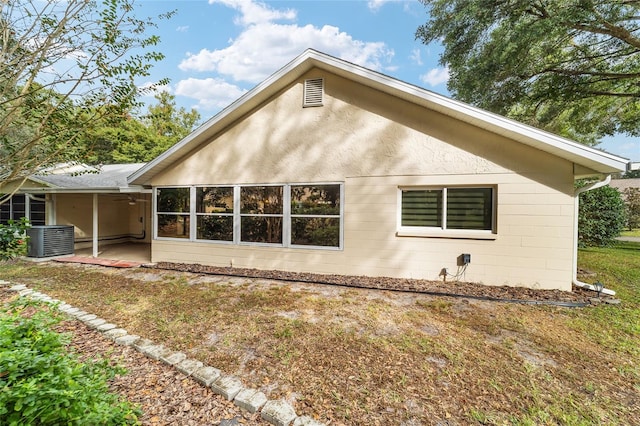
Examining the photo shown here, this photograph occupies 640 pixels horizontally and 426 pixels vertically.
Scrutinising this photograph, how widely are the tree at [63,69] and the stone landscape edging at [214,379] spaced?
2436 millimetres

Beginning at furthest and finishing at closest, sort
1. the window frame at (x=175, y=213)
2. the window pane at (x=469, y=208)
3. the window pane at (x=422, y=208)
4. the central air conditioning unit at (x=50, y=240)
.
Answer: the central air conditioning unit at (x=50, y=240), the window frame at (x=175, y=213), the window pane at (x=422, y=208), the window pane at (x=469, y=208)

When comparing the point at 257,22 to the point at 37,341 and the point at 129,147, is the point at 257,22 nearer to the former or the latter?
the point at 37,341

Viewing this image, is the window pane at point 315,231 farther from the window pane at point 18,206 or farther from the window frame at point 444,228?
the window pane at point 18,206

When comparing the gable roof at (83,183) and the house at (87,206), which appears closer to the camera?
the gable roof at (83,183)

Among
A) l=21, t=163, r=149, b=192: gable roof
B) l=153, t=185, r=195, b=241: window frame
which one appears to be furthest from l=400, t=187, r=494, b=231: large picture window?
l=21, t=163, r=149, b=192: gable roof

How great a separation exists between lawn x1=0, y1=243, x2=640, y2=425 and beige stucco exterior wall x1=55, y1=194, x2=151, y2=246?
6.48 meters

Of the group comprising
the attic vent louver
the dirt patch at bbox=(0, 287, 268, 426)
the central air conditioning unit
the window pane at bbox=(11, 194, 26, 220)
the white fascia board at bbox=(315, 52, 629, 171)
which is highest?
the attic vent louver

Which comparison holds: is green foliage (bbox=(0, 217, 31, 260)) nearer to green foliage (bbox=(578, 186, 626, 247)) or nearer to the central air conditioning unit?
the central air conditioning unit

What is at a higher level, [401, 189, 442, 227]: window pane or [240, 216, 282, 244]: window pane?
[401, 189, 442, 227]: window pane

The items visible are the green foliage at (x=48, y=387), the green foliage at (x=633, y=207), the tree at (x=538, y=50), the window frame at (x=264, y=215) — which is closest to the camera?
the green foliage at (x=48, y=387)

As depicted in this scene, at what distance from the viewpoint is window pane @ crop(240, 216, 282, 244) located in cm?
764

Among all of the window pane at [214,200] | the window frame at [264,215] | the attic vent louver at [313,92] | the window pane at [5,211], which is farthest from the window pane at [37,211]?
the attic vent louver at [313,92]

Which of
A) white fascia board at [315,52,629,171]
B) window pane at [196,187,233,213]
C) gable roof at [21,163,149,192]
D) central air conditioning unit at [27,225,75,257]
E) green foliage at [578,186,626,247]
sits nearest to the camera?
white fascia board at [315,52,629,171]

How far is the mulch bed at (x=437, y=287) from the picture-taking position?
534cm
